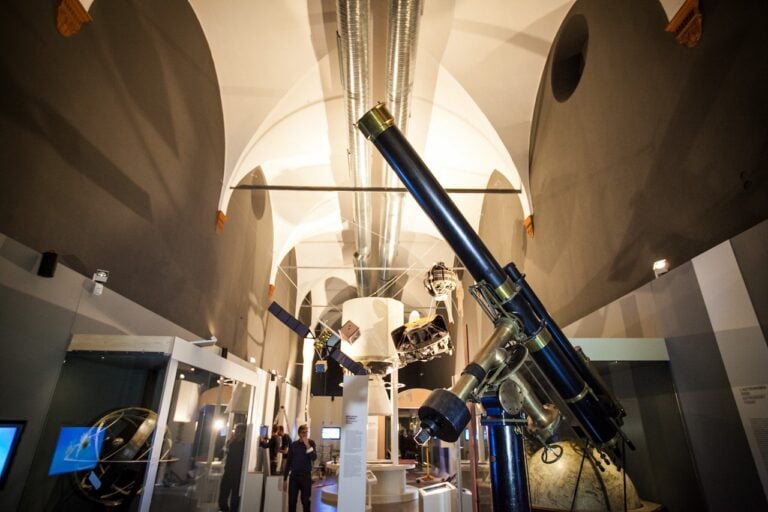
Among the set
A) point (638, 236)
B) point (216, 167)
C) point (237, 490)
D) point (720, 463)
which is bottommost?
point (237, 490)

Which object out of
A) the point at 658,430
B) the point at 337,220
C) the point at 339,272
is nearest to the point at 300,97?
the point at 337,220

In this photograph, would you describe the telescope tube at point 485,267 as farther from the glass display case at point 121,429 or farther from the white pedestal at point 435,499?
the white pedestal at point 435,499

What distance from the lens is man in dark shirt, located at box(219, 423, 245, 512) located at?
19.0 ft

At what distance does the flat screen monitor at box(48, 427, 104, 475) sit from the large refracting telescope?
3.75 meters

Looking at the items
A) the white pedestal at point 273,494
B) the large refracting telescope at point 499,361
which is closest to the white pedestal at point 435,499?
the white pedestal at point 273,494

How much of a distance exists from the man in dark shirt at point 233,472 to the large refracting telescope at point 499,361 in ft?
17.6

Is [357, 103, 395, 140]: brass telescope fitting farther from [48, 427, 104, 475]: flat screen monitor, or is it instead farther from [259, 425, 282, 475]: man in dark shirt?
[259, 425, 282, 475]: man in dark shirt

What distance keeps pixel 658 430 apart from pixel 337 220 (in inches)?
408

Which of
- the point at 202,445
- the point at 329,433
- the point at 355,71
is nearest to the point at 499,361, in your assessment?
the point at 202,445

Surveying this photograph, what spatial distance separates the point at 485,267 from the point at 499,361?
432 millimetres

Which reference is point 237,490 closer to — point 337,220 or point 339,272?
point 337,220

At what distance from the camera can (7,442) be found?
10.3 feet

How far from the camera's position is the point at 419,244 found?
14.5m

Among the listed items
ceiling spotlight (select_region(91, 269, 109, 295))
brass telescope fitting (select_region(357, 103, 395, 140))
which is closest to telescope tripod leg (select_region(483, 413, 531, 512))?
brass telescope fitting (select_region(357, 103, 395, 140))
